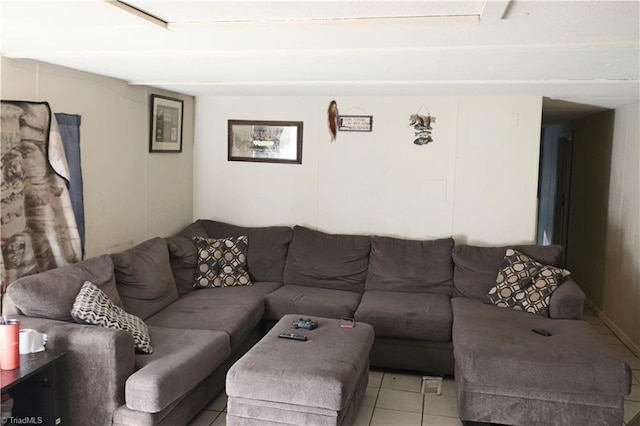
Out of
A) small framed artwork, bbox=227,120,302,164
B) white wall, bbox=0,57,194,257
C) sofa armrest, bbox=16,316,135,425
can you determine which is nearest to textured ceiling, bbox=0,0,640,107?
white wall, bbox=0,57,194,257

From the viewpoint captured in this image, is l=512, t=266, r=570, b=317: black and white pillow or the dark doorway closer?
l=512, t=266, r=570, b=317: black and white pillow

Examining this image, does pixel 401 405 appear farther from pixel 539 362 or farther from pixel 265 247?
pixel 265 247

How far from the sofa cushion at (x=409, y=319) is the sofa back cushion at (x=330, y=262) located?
50 centimetres

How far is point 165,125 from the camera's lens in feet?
15.8

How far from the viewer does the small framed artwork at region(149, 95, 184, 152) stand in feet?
15.2

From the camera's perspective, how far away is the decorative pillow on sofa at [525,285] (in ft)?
13.2

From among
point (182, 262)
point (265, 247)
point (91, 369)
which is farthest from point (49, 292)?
point (265, 247)

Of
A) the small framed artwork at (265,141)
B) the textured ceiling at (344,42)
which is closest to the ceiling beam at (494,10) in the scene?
the textured ceiling at (344,42)

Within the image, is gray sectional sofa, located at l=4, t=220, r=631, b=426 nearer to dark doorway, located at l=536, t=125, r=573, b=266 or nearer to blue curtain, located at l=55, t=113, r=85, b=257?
blue curtain, located at l=55, t=113, r=85, b=257

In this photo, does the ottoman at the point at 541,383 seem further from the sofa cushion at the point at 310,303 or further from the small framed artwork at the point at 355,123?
the small framed artwork at the point at 355,123

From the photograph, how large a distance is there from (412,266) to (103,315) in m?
2.42

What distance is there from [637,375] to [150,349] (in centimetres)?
332

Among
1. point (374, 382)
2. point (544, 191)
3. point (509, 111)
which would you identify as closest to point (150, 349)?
point (374, 382)

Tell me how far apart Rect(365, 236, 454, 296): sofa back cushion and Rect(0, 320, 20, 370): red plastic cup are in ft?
8.71
